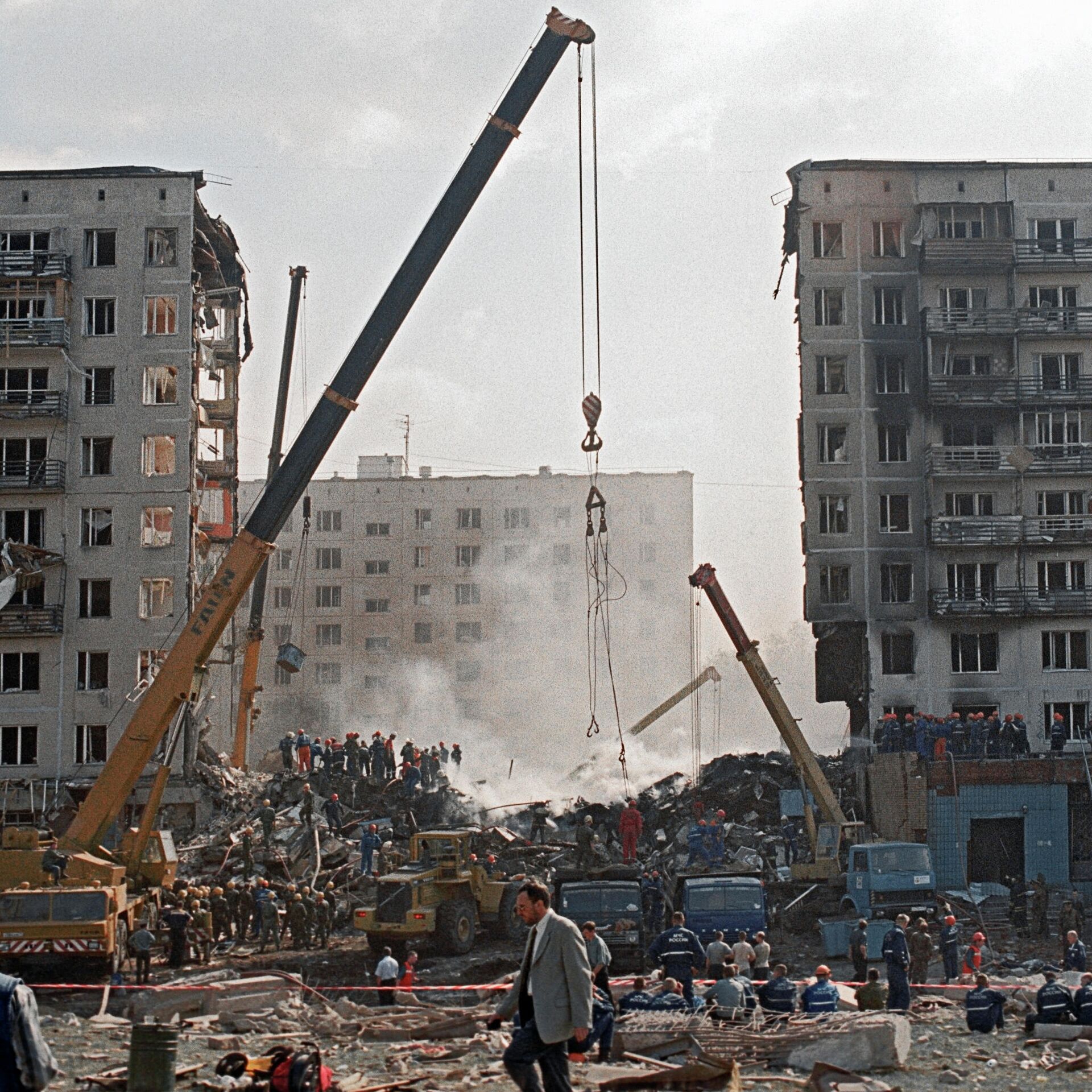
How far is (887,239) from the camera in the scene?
5625 centimetres

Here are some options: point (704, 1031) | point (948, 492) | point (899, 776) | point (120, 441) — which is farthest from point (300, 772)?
point (704, 1031)

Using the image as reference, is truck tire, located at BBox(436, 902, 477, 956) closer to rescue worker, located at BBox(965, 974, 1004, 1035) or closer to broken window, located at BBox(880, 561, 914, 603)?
rescue worker, located at BBox(965, 974, 1004, 1035)

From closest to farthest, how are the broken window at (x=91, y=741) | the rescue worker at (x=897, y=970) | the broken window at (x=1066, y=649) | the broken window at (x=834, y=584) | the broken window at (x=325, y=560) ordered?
1. the rescue worker at (x=897, y=970)
2. the broken window at (x=91, y=741)
3. the broken window at (x=1066, y=649)
4. the broken window at (x=834, y=584)
5. the broken window at (x=325, y=560)

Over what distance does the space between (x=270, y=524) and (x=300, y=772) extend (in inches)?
758

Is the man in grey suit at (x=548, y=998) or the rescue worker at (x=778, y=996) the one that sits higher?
the man in grey suit at (x=548, y=998)

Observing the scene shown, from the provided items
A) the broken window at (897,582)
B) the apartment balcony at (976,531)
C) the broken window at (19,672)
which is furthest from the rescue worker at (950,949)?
the broken window at (19,672)

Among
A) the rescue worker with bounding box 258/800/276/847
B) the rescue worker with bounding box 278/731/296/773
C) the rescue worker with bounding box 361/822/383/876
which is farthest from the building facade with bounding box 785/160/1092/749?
the rescue worker with bounding box 361/822/383/876

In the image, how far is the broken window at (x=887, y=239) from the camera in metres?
56.1

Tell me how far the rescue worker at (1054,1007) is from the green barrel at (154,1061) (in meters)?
10.9

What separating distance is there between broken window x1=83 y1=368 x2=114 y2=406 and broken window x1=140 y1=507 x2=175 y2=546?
4.07m

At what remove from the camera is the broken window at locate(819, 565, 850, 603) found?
54750mm

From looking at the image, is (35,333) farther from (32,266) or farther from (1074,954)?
(1074,954)

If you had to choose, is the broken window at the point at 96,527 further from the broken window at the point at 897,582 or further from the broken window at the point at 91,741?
the broken window at the point at 897,582

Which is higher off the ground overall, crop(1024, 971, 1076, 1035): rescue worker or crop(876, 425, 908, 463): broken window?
crop(876, 425, 908, 463): broken window
